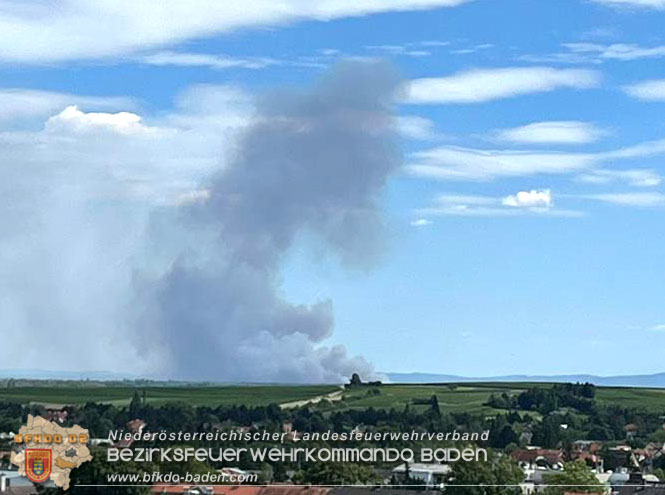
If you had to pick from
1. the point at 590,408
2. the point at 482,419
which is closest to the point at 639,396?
the point at 590,408

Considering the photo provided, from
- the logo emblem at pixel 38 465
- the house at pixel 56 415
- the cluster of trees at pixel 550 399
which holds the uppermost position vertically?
the cluster of trees at pixel 550 399

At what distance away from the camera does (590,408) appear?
68.7 m

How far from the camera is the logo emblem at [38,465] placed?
118ft

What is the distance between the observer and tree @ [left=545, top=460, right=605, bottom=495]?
36.3 m

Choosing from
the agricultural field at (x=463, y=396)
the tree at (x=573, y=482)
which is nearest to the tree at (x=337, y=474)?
the tree at (x=573, y=482)

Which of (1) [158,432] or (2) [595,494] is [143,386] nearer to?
(1) [158,432]

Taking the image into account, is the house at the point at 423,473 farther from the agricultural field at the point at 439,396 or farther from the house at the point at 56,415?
the agricultural field at the point at 439,396

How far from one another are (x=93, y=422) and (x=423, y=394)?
19499mm

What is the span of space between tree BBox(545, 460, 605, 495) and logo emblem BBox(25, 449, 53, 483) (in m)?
11.6

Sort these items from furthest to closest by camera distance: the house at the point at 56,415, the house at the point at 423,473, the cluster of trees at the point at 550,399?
the cluster of trees at the point at 550,399 → the house at the point at 56,415 → the house at the point at 423,473

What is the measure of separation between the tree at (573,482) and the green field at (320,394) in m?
22.7

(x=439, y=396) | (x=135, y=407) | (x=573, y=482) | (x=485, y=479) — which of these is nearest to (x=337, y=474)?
(x=485, y=479)

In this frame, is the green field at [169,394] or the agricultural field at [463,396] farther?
the green field at [169,394]

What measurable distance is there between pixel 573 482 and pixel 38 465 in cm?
1286
